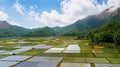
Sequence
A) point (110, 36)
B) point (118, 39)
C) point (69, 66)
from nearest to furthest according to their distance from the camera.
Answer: point (69, 66) < point (118, 39) < point (110, 36)

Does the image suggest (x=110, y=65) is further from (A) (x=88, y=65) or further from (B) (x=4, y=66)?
(B) (x=4, y=66)

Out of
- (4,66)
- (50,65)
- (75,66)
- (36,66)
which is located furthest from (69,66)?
(4,66)

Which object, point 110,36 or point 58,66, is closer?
point 58,66

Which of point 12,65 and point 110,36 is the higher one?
point 110,36

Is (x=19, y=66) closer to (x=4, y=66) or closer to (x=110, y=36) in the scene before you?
(x=4, y=66)

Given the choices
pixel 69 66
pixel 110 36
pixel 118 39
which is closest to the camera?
pixel 69 66

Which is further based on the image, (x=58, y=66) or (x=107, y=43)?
(x=107, y=43)

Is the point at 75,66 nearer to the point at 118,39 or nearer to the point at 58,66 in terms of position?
the point at 58,66

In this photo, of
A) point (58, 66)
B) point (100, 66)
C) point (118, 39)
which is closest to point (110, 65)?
point (100, 66)

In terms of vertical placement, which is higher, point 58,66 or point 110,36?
point 110,36
